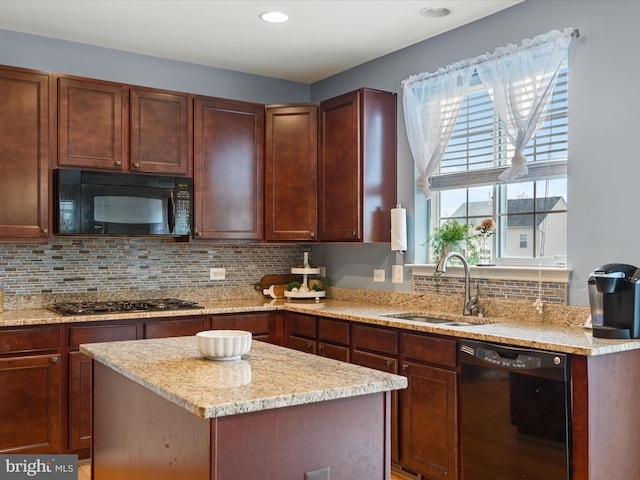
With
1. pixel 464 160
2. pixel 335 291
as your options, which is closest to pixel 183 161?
pixel 335 291

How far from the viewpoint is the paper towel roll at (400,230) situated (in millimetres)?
4027

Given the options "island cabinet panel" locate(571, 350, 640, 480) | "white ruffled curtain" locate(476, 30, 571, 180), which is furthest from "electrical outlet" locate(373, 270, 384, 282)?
"island cabinet panel" locate(571, 350, 640, 480)

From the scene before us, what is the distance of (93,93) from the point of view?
12.7ft

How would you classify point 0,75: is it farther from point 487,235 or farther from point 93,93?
point 487,235

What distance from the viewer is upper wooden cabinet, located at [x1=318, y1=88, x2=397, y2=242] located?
4113 millimetres

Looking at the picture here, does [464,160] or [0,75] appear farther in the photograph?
[464,160]

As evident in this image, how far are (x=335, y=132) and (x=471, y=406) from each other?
2.19m

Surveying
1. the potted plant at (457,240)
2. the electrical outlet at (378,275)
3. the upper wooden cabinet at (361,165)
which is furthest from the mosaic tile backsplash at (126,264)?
the potted plant at (457,240)

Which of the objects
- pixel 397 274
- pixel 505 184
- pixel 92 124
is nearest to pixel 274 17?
pixel 92 124

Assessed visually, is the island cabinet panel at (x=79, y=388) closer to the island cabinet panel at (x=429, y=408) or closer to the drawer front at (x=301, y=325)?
the drawer front at (x=301, y=325)

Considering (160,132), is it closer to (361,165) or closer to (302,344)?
(361,165)

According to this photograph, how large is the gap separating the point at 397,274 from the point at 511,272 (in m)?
0.95

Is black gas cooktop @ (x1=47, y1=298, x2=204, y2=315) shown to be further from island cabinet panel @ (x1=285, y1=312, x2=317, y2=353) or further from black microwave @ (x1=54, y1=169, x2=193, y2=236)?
island cabinet panel @ (x1=285, y1=312, x2=317, y2=353)

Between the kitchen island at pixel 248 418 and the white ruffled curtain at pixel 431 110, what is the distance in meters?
2.10
